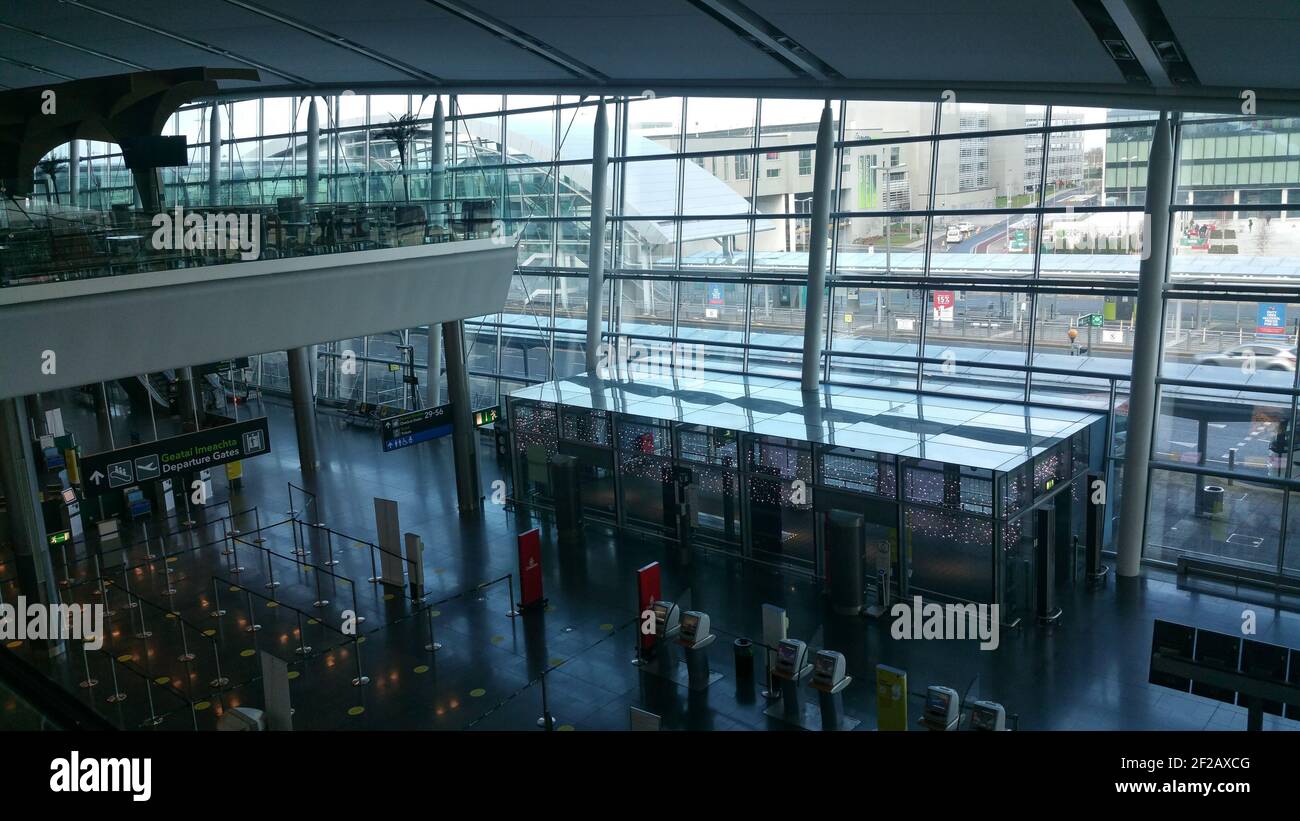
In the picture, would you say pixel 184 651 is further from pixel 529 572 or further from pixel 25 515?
pixel 529 572

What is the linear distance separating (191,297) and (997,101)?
1143 centimetres

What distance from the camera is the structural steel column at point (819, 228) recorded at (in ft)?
54.4

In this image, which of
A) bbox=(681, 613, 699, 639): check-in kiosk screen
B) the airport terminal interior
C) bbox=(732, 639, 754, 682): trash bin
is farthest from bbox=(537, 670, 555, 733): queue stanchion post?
bbox=(732, 639, 754, 682): trash bin

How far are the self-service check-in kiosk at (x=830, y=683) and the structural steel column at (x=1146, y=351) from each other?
20.0 feet

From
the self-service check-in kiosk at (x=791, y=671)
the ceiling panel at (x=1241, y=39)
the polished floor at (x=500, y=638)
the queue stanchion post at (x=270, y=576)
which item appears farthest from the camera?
the queue stanchion post at (x=270, y=576)

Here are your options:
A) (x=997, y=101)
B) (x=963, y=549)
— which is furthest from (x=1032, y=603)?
(x=997, y=101)

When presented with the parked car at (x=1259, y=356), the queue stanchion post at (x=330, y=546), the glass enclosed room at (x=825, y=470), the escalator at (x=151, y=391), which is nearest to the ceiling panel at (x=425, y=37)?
the glass enclosed room at (x=825, y=470)

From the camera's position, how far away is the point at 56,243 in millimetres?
11156

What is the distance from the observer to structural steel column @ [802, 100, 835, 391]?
1658 centimetres

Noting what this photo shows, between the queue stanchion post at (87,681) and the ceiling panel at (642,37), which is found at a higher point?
the ceiling panel at (642,37)

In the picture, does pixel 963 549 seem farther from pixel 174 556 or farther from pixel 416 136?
pixel 416 136

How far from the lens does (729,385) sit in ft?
60.3

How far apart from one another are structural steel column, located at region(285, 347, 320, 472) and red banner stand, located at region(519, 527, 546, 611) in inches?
358

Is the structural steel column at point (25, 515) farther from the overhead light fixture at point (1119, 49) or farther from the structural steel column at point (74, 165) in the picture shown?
the structural steel column at point (74, 165)
